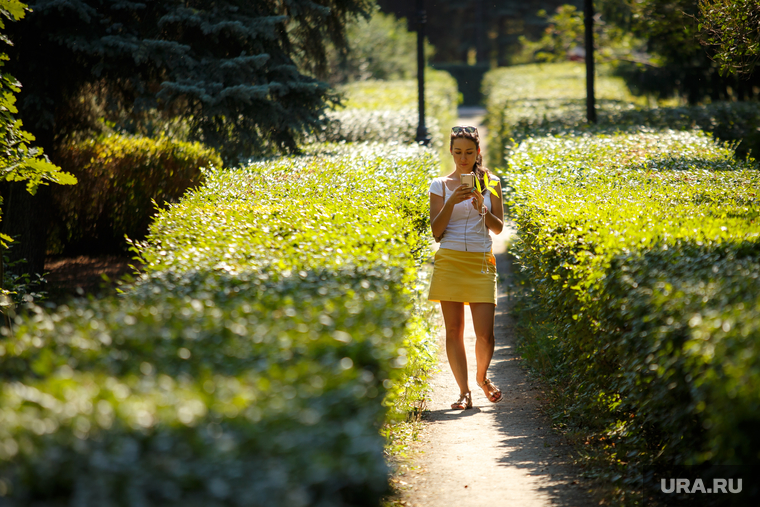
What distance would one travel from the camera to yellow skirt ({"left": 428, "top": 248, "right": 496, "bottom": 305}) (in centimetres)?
491

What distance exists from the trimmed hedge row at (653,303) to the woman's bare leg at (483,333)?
0.45 meters

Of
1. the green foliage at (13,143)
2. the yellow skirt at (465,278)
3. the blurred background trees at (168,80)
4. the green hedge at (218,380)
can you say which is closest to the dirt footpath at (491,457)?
the green hedge at (218,380)

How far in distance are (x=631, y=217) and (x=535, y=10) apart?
48.2m

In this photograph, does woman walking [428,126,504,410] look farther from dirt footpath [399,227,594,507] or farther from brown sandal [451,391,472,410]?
dirt footpath [399,227,594,507]

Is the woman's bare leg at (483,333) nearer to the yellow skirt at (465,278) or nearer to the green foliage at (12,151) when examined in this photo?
the yellow skirt at (465,278)

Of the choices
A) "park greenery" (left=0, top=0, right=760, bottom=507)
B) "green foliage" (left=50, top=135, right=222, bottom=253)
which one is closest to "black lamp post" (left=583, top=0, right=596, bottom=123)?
"park greenery" (left=0, top=0, right=760, bottom=507)

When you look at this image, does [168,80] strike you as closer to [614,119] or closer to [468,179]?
[468,179]

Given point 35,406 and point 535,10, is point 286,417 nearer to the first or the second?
point 35,406

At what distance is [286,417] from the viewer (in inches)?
74.1

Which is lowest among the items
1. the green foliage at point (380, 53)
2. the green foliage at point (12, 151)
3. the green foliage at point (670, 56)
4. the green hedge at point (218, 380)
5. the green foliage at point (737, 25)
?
the green hedge at point (218, 380)

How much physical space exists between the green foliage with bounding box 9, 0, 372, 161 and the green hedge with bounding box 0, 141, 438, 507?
5.29 metres

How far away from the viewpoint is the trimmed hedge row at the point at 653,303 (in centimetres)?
232

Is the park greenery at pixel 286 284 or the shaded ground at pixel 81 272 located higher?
the park greenery at pixel 286 284

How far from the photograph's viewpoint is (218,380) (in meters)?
2.07
